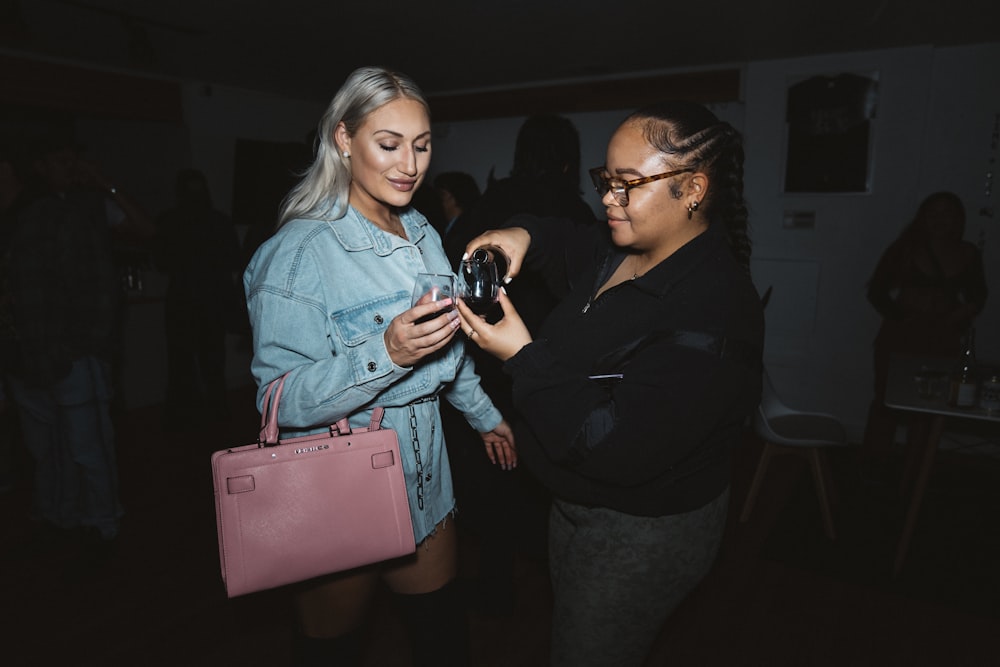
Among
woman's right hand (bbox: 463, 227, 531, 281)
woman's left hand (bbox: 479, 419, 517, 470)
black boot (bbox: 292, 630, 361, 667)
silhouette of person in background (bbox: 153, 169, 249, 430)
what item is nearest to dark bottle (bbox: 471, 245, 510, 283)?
woman's right hand (bbox: 463, 227, 531, 281)

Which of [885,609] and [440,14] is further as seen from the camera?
[440,14]

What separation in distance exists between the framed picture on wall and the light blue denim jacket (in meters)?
4.42

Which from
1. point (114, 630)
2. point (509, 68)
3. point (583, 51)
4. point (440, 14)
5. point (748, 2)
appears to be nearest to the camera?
point (114, 630)

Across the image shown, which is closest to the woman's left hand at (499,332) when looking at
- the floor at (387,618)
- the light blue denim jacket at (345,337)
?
the light blue denim jacket at (345,337)

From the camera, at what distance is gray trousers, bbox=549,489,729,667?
4.02 feet

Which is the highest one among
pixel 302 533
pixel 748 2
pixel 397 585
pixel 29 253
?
pixel 748 2

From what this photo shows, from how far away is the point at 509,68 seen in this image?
17.5 feet

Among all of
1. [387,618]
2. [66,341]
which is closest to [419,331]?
[387,618]

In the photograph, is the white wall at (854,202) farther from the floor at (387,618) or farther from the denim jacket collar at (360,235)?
the denim jacket collar at (360,235)

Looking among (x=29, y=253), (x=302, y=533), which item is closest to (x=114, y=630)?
(x=29, y=253)

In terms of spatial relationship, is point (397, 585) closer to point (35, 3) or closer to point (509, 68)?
point (35, 3)

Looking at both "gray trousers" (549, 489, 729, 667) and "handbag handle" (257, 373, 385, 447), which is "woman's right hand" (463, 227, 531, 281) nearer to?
"handbag handle" (257, 373, 385, 447)

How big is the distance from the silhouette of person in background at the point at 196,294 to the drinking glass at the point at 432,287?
3.55 metres

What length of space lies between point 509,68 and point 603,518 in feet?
16.3
